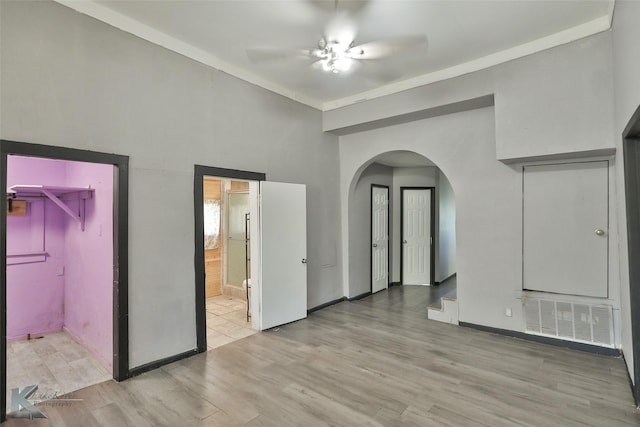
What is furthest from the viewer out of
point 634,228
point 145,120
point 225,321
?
point 225,321

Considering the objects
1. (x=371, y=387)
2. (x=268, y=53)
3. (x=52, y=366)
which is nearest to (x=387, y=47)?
(x=268, y=53)

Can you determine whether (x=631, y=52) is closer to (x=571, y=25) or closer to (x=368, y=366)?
(x=571, y=25)

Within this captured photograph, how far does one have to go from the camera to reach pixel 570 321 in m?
3.60

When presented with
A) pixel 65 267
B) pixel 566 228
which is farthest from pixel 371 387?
pixel 65 267

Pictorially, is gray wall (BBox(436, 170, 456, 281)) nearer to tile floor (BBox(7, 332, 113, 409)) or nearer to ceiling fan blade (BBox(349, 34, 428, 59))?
ceiling fan blade (BBox(349, 34, 428, 59))

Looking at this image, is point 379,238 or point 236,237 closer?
point 236,237

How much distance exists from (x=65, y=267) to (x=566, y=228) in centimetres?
618

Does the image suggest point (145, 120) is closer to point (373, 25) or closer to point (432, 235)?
point (373, 25)

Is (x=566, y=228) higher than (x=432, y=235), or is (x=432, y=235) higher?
(x=566, y=228)

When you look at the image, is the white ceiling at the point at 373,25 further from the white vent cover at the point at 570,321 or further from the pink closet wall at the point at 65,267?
the white vent cover at the point at 570,321

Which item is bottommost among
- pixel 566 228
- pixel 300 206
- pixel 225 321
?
pixel 225 321

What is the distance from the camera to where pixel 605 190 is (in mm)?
3410

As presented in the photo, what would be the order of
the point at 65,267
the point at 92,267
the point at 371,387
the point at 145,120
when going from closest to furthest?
1. the point at 371,387
2. the point at 145,120
3. the point at 92,267
4. the point at 65,267

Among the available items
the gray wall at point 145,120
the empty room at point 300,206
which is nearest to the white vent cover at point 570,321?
the empty room at point 300,206
